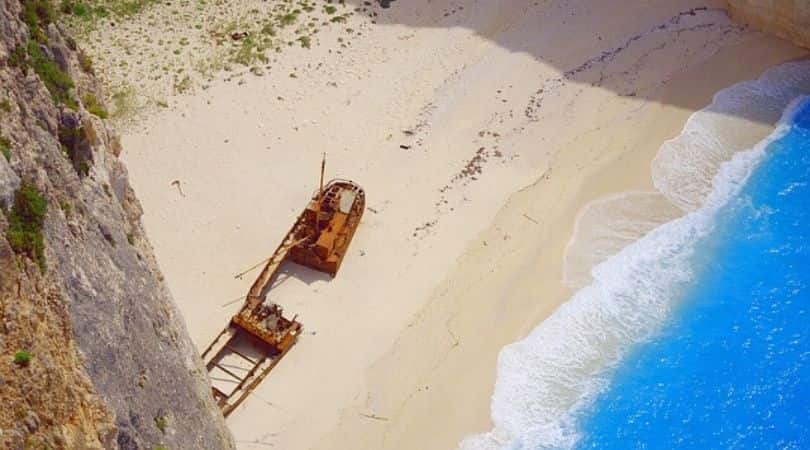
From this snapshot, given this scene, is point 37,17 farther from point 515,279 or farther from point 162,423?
point 515,279

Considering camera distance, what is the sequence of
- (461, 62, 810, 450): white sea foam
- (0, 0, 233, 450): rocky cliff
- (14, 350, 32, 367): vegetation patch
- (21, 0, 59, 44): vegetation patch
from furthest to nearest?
1. (461, 62, 810, 450): white sea foam
2. (21, 0, 59, 44): vegetation patch
3. (0, 0, 233, 450): rocky cliff
4. (14, 350, 32, 367): vegetation patch

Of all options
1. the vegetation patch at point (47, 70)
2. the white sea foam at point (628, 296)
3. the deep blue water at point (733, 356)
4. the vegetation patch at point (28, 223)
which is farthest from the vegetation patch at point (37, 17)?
the deep blue water at point (733, 356)

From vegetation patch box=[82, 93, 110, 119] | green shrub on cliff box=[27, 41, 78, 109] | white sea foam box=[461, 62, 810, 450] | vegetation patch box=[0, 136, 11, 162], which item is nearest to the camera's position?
vegetation patch box=[0, 136, 11, 162]

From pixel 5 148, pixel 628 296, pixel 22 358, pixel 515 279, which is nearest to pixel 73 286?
pixel 22 358

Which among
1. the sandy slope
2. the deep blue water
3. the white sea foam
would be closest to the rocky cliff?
the sandy slope

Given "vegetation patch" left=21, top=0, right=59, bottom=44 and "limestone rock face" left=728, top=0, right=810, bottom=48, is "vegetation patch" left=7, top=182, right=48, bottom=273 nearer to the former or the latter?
"vegetation patch" left=21, top=0, right=59, bottom=44

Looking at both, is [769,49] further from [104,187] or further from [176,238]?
[104,187]

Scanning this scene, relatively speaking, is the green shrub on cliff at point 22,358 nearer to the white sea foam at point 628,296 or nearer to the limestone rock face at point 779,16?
the white sea foam at point 628,296

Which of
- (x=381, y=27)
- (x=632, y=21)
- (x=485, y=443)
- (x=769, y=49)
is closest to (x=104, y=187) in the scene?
(x=485, y=443)
